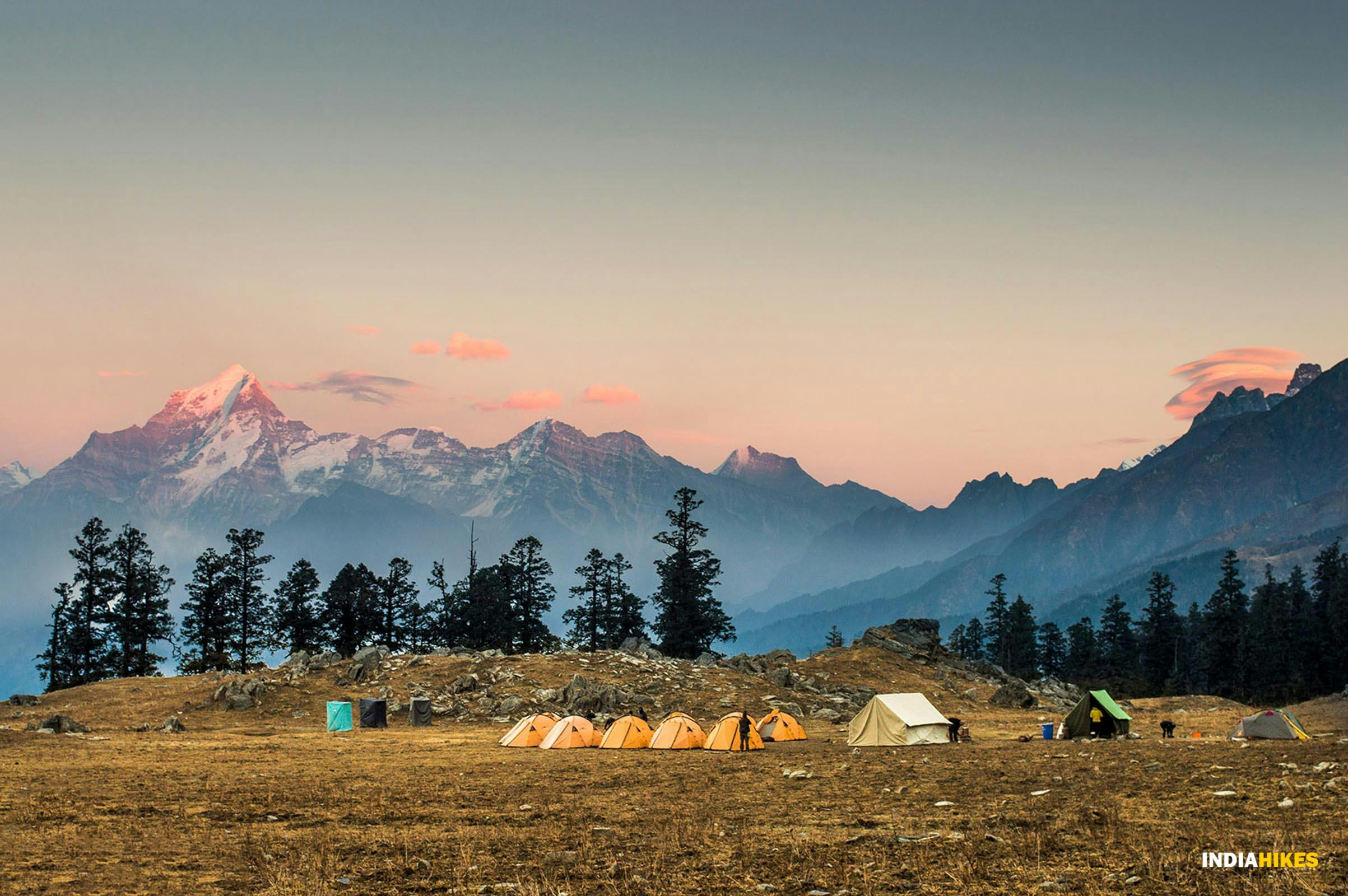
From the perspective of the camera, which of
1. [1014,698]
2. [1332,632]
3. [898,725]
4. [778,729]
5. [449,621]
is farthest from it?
[1332,632]

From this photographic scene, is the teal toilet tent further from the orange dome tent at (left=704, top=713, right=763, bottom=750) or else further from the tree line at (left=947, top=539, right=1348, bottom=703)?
the tree line at (left=947, top=539, right=1348, bottom=703)

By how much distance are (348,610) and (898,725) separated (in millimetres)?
65250

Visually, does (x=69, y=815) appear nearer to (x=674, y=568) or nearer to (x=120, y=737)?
(x=120, y=737)

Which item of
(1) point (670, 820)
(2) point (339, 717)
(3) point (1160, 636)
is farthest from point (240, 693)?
(3) point (1160, 636)

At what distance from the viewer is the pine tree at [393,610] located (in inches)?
3612

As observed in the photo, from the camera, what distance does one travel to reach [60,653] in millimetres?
83438

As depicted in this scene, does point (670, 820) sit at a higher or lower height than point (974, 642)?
higher

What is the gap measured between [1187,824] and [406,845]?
45.0 feet

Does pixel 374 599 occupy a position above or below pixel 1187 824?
above

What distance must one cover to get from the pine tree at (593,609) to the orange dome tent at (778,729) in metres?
55.7

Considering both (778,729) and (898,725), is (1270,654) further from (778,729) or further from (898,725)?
(898,725)

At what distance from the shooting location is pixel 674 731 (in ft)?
127

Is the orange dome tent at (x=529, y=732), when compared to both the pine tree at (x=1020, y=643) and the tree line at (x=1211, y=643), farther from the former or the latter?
the pine tree at (x=1020, y=643)

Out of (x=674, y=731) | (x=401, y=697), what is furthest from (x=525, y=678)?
(x=674, y=731)
